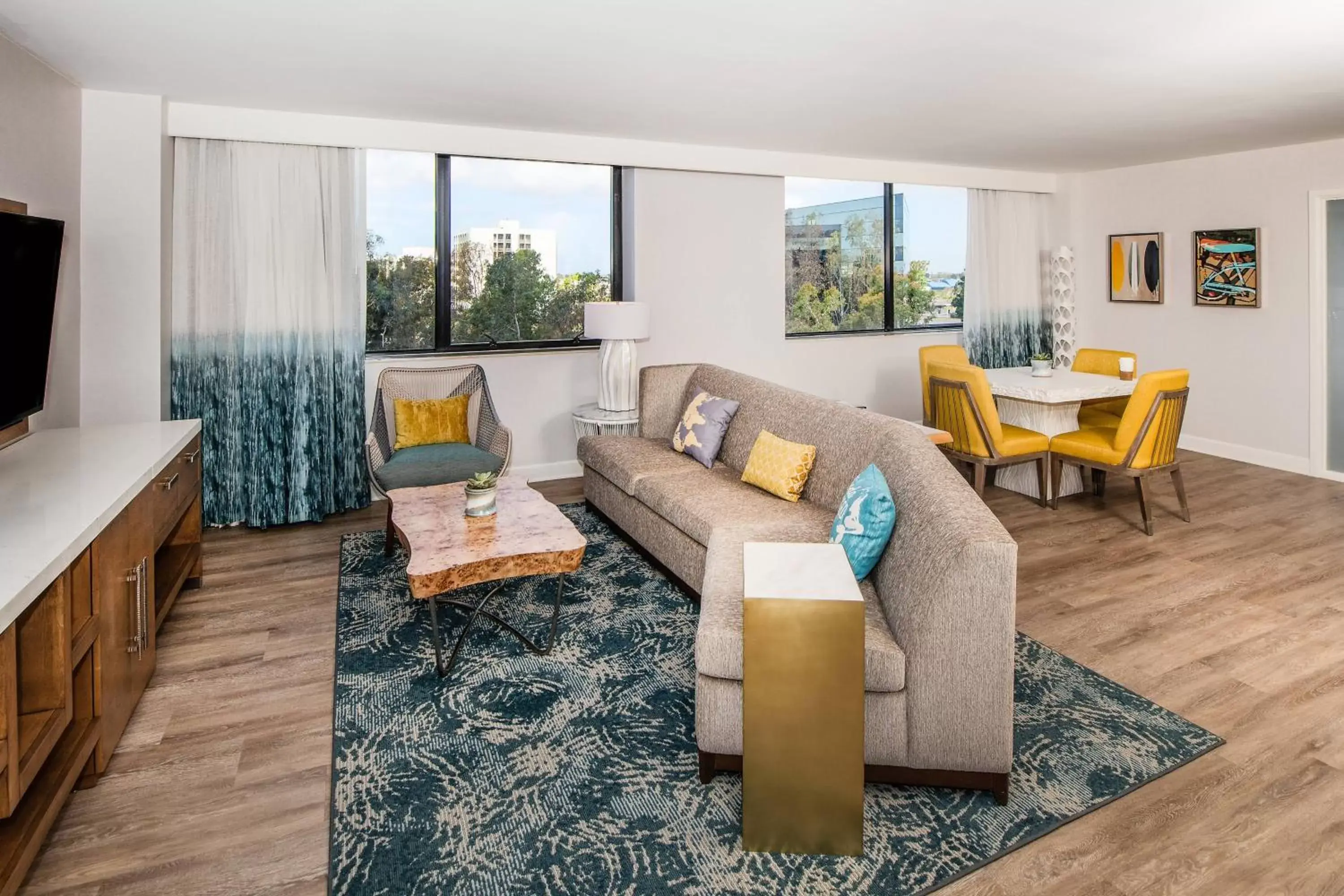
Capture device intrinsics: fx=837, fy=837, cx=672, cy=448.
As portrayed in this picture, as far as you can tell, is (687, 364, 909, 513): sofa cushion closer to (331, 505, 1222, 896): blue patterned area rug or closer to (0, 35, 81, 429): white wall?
(331, 505, 1222, 896): blue patterned area rug

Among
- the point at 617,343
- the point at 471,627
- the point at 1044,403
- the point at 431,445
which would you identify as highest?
the point at 617,343

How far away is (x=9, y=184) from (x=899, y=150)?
527cm

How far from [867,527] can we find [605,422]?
9.32 ft

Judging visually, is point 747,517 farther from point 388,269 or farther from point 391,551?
point 388,269

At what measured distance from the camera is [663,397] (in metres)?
5.10

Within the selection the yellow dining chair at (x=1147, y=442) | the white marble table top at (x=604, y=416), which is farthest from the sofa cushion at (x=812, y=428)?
the yellow dining chair at (x=1147, y=442)

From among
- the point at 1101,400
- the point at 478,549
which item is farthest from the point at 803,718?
the point at 1101,400

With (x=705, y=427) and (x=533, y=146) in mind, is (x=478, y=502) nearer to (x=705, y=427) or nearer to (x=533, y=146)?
(x=705, y=427)

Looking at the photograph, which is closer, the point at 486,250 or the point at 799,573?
the point at 799,573

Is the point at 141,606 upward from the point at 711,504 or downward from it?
downward

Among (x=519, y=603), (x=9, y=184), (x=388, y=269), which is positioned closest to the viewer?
(x=9, y=184)

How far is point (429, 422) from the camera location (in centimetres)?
496

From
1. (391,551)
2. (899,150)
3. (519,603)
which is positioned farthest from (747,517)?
(899,150)

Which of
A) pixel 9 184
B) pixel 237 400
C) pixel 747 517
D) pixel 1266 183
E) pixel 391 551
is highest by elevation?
pixel 1266 183
